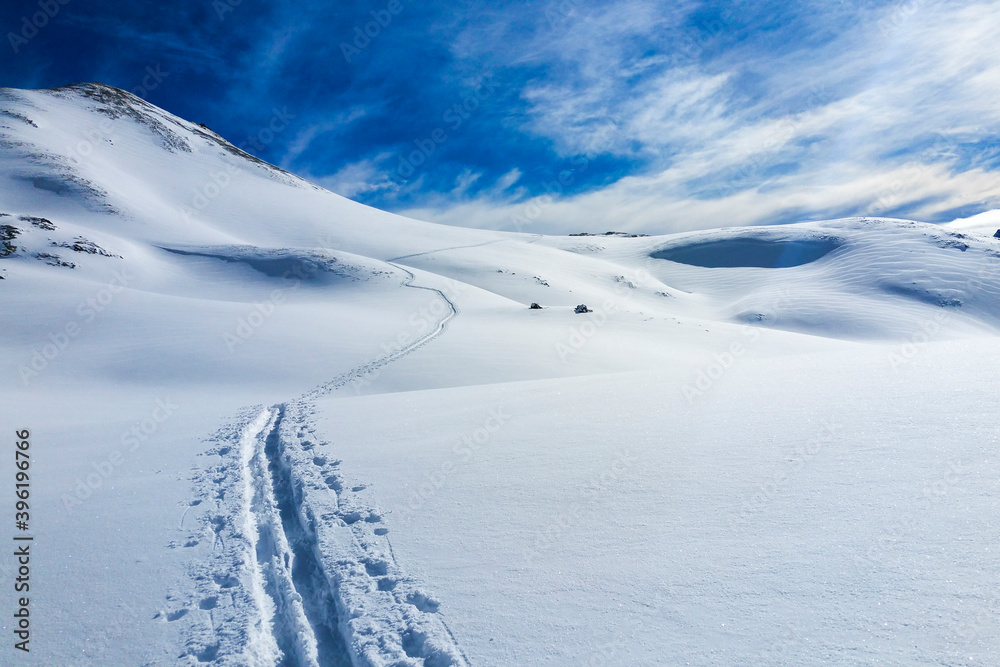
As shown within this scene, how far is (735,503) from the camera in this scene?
440 centimetres

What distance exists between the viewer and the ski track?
3.43 metres

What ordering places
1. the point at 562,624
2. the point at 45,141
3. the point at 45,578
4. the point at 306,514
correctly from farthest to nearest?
the point at 45,141
the point at 306,514
the point at 45,578
the point at 562,624

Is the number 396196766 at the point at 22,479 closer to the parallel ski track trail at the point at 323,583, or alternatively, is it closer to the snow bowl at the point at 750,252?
the parallel ski track trail at the point at 323,583

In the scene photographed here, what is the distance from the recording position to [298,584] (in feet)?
13.8

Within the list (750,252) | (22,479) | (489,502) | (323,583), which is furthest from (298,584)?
(750,252)

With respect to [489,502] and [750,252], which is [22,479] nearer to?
[489,502]

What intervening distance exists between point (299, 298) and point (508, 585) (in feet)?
86.3

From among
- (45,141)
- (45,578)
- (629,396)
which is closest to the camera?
(45,578)

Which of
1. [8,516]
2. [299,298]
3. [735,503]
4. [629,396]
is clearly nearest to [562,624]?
[735,503]

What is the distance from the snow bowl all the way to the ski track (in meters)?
53.9

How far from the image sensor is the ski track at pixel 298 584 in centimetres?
343

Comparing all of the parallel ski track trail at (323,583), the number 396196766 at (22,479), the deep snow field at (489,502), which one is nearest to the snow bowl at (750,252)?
the deep snow field at (489,502)

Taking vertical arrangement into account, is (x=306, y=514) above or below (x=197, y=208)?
below

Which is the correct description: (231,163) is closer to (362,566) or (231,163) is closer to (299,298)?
(299,298)
